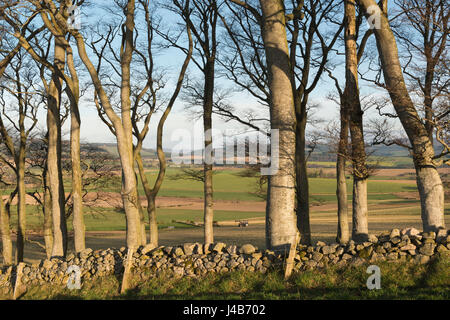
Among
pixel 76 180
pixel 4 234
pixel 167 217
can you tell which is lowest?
pixel 167 217

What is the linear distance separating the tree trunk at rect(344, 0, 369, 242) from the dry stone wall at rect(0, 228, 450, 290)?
244 centimetres

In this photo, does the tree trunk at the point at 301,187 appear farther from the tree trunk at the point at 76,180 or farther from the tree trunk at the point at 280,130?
the tree trunk at the point at 76,180

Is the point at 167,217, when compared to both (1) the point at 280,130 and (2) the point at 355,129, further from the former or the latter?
(1) the point at 280,130

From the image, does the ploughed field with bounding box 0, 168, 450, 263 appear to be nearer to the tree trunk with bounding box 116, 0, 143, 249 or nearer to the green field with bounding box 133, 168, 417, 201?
the green field with bounding box 133, 168, 417, 201

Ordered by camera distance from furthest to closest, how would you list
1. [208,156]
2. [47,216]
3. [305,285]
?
[47,216] < [208,156] < [305,285]

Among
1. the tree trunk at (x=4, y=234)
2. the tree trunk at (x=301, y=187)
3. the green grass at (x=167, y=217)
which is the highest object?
the tree trunk at (x=301, y=187)

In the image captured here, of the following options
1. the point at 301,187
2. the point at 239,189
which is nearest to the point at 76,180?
the point at 301,187

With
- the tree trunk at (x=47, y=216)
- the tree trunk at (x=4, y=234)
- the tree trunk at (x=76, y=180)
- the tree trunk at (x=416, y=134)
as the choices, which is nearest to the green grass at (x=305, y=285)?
the tree trunk at (x=416, y=134)

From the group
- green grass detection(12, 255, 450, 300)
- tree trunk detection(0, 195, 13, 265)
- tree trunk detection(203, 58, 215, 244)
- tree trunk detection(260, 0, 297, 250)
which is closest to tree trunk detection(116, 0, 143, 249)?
green grass detection(12, 255, 450, 300)

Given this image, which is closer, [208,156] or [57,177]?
[57,177]

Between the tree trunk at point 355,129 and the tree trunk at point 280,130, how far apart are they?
198 cm

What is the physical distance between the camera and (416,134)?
996cm

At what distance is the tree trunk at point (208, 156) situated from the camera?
14977 millimetres

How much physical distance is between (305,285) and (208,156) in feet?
26.0
